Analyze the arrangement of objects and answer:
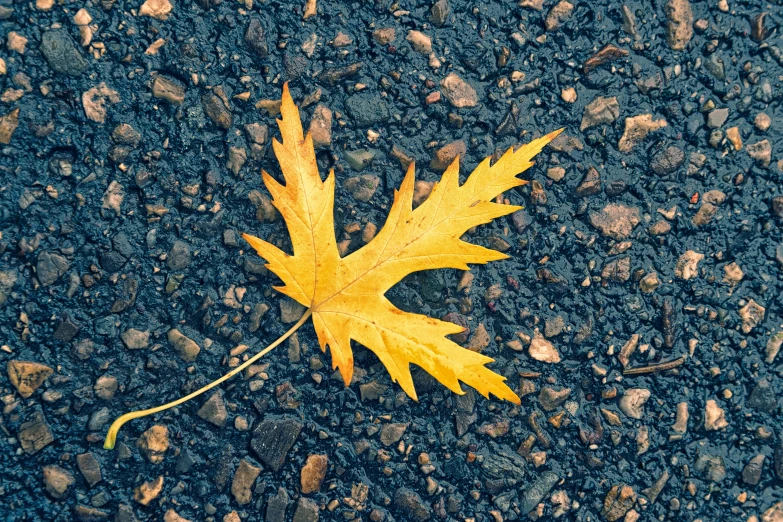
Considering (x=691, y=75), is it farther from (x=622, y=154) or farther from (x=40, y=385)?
(x=40, y=385)

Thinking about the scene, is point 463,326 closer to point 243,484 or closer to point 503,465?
point 503,465

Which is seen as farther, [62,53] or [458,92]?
[458,92]

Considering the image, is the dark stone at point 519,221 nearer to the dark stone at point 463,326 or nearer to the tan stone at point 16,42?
the dark stone at point 463,326

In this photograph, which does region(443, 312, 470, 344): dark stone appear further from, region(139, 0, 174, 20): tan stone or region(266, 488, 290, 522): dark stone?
region(139, 0, 174, 20): tan stone

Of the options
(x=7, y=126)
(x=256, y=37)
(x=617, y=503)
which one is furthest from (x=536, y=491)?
(x=7, y=126)

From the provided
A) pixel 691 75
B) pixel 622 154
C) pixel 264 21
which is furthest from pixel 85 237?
pixel 691 75
